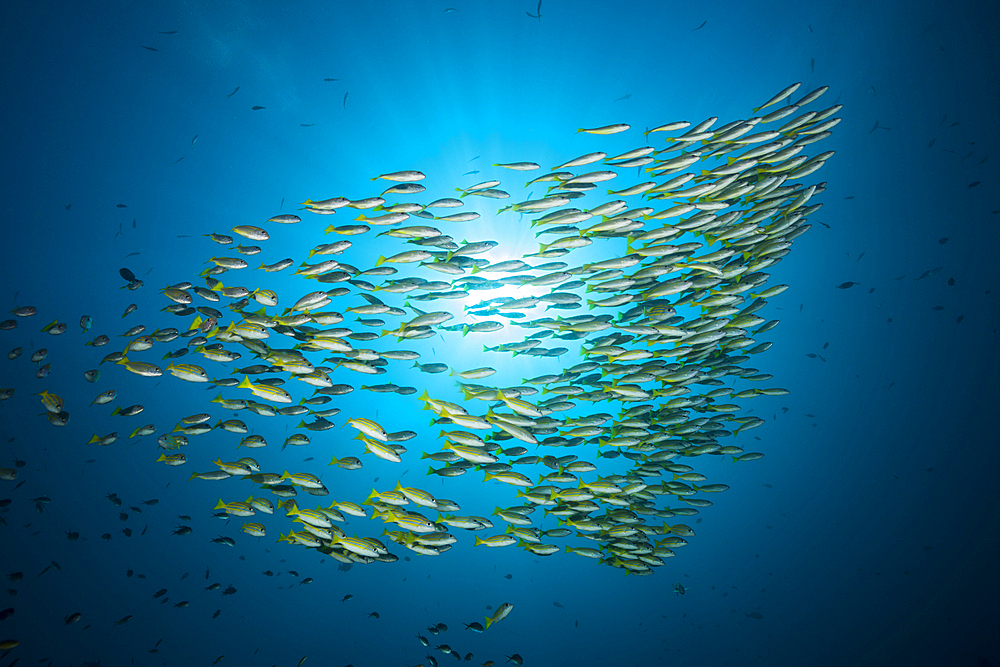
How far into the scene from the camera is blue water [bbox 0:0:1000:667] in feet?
23.1

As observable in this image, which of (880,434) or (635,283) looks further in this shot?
(880,434)

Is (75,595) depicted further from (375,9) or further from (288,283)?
(375,9)

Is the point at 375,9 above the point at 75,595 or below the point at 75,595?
above

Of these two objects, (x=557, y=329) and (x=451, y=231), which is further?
(x=451, y=231)

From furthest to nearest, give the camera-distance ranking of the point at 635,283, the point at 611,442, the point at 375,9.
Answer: the point at 375,9, the point at 611,442, the point at 635,283

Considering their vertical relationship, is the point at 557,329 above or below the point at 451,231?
below

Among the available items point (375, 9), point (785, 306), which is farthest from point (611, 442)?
point (785, 306)

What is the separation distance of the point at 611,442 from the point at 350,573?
2823 cm

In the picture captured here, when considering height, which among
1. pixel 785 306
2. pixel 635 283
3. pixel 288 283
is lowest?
pixel 635 283

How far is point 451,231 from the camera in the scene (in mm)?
9156

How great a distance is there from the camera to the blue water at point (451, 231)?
23.1 feet

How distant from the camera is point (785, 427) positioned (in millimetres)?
18031

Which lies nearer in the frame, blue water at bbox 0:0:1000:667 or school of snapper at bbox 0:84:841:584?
school of snapper at bbox 0:84:841:584

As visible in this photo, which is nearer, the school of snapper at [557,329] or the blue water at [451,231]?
the school of snapper at [557,329]
